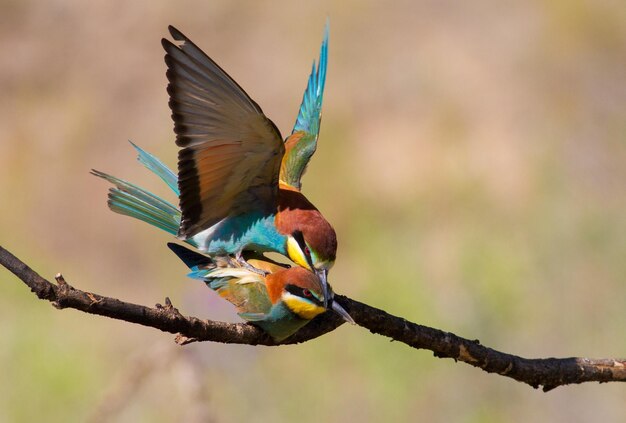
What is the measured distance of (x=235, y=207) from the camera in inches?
94.3

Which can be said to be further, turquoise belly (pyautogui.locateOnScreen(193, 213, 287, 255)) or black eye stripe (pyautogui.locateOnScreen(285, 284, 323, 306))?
turquoise belly (pyautogui.locateOnScreen(193, 213, 287, 255))

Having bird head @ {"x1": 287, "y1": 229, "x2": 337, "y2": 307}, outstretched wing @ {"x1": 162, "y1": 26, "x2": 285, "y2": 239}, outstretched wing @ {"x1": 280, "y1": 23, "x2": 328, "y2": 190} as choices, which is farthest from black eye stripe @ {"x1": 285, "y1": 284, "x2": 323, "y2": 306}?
outstretched wing @ {"x1": 280, "y1": 23, "x2": 328, "y2": 190}

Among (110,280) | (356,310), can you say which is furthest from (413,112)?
(356,310)

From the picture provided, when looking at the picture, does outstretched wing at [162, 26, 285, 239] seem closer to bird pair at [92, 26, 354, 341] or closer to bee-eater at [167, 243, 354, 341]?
bird pair at [92, 26, 354, 341]

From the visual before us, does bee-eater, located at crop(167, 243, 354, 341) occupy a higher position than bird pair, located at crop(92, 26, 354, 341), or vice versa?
bird pair, located at crop(92, 26, 354, 341)

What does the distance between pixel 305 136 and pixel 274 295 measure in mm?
983

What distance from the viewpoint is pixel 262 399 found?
3814 millimetres

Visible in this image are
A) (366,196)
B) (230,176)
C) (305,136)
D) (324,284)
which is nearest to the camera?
(324,284)

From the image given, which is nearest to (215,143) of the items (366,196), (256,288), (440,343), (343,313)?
(256,288)

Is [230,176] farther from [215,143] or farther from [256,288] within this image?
[256,288]

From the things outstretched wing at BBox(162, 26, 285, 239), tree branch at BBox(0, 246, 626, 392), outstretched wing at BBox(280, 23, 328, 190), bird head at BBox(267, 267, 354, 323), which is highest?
outstretched wing at BBox(280, 23, 328, 190)

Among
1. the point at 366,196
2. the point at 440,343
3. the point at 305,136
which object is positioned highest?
the point at 366,196

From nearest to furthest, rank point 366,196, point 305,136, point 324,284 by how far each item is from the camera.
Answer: point 324,284, point 305,136, point 366,196

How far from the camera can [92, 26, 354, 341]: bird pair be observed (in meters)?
1.93
